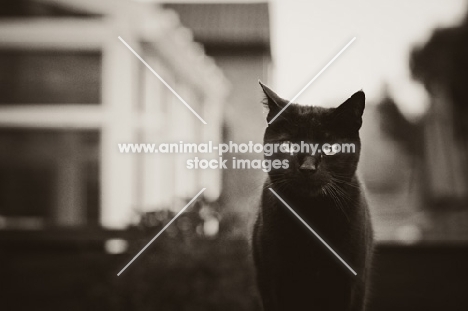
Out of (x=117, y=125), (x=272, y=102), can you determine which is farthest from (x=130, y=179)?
(x=272, y=102)

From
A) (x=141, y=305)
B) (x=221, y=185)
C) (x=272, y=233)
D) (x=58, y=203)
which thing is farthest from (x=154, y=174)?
(x=272, y=233)

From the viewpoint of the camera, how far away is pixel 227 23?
1227 cm

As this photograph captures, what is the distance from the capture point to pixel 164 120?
4.49m

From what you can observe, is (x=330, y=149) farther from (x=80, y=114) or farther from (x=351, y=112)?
(x=80, y=114)

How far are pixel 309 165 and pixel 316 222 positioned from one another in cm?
16

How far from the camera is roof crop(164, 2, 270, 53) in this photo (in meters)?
11.8

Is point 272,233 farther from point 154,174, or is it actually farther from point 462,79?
point 462,79

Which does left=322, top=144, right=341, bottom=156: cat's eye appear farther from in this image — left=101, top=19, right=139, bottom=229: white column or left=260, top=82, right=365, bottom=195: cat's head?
left=101, top=19, right=139, bottom=229: white column

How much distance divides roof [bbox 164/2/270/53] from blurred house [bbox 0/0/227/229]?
7.31m

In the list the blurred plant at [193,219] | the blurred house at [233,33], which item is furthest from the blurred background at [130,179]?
the blurred house at [233,33]

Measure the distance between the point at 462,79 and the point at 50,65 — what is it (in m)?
5.74

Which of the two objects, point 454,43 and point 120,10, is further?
point 454,43

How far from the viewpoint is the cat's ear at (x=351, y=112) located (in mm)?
1082

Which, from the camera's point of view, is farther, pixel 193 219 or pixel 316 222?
pixel 193 219
